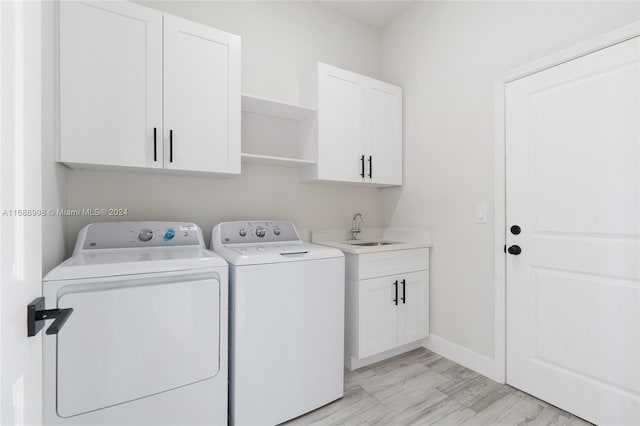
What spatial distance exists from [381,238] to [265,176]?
1.31 meters

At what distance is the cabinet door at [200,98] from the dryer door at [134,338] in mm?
760

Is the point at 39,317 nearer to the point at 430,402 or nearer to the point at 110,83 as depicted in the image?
the point at 110,83

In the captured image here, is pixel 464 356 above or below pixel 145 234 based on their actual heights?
below

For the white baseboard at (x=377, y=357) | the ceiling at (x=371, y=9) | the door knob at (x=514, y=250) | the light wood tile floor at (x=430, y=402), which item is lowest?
the light wood tile floor at (x=430, y=402)

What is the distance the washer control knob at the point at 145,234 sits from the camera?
1.80 m

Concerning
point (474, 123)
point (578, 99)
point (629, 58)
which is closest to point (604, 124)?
point (578, 99)

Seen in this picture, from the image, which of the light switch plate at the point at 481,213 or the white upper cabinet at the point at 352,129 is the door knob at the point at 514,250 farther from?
the white upper cabinet at the point at 352,129

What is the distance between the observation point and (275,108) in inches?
92.1

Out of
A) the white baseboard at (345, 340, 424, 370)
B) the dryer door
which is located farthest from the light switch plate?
the dryer door

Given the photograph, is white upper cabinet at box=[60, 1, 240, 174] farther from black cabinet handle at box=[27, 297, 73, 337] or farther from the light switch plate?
the light switch plate

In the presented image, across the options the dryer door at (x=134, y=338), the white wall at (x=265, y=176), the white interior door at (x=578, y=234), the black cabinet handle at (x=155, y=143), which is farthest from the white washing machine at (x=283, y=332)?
the white interior door at (x=578, y=234)

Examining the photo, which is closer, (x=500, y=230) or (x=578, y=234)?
(x=578, y=234)

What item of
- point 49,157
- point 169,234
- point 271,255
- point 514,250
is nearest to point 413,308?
point 514,250

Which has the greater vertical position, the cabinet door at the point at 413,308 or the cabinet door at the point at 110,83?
the cabinet door at the point at 110,83
